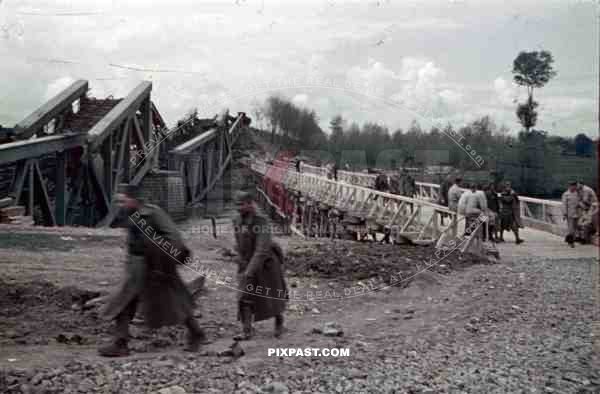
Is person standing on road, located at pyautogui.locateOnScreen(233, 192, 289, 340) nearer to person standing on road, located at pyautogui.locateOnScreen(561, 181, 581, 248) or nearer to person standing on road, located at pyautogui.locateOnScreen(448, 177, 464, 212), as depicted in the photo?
person standing on road, located at pyautogui.locateOnScreen(448, 177, 464, 212)

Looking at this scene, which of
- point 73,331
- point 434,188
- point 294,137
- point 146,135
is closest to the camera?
point 73,331

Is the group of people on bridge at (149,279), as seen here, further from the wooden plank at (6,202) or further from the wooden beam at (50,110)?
the wooden beam at (50,110)

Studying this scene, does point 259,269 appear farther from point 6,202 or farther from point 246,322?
point 6,202

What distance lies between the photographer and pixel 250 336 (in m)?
5.25

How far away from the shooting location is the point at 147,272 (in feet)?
14.9

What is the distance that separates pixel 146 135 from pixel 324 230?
8.95 metres

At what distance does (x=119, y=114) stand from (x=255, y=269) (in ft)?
15.0

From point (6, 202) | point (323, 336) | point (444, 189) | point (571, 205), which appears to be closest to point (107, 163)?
point (6, 202)

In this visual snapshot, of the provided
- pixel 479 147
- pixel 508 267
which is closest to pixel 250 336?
pixel 508 267

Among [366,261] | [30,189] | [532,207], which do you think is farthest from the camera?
[532,207]

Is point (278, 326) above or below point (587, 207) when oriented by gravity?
below

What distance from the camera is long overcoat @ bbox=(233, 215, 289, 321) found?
199 inches

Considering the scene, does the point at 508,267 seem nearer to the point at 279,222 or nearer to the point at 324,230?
the point at 279,222

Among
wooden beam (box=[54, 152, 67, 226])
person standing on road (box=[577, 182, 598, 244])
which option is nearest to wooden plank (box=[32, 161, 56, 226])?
wooden beam (box=[54, 152, 67, 226])
